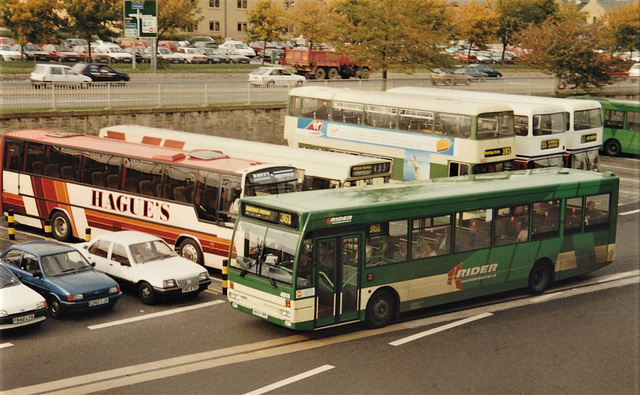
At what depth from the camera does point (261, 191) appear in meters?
20.0

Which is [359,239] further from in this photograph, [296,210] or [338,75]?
[338,75]

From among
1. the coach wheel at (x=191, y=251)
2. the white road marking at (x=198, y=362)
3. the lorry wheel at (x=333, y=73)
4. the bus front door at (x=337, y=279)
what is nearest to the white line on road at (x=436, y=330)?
the white road marking at (x=198, y=362)

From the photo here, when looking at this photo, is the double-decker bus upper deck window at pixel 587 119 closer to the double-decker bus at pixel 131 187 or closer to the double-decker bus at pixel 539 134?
the double-decker bus at pixel 539 134

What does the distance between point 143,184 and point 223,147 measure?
3592mm

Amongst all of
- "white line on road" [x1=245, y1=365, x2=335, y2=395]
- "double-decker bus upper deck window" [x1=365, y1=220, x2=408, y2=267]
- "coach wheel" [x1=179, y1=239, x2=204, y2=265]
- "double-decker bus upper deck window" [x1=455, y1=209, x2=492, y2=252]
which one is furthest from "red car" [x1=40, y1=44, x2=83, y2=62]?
"white line on road" [x1=245, y1=365, x2=335, y2=395]

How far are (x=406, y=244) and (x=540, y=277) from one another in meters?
4.85

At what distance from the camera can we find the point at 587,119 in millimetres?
33000

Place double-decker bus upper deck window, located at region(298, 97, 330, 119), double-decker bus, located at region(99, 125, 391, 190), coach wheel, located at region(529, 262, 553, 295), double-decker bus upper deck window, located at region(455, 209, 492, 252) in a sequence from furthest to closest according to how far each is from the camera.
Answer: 1. double-decker bus upper deck window, located at region(298, 97, 330, 119)
2. double-decker bus, located at region(99, 125, 391, 190)
3. coach wheel, located at region(529, 262, 553, 295)
4. double-decker bus upper deck window, located at region(455, 209, 492, 252)

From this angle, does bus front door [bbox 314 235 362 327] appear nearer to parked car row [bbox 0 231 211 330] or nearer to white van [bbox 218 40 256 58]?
parked car row [bbox 0 231 211 330]

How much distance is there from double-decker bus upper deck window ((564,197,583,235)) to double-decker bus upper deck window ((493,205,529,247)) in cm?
150

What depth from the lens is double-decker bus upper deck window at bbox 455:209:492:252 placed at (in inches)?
706

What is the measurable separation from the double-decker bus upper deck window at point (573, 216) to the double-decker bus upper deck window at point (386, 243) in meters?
5.40

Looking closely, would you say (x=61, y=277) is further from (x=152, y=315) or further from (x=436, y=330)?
(x=436, y=330)

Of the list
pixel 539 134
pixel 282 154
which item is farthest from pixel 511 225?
pixel 539 134
